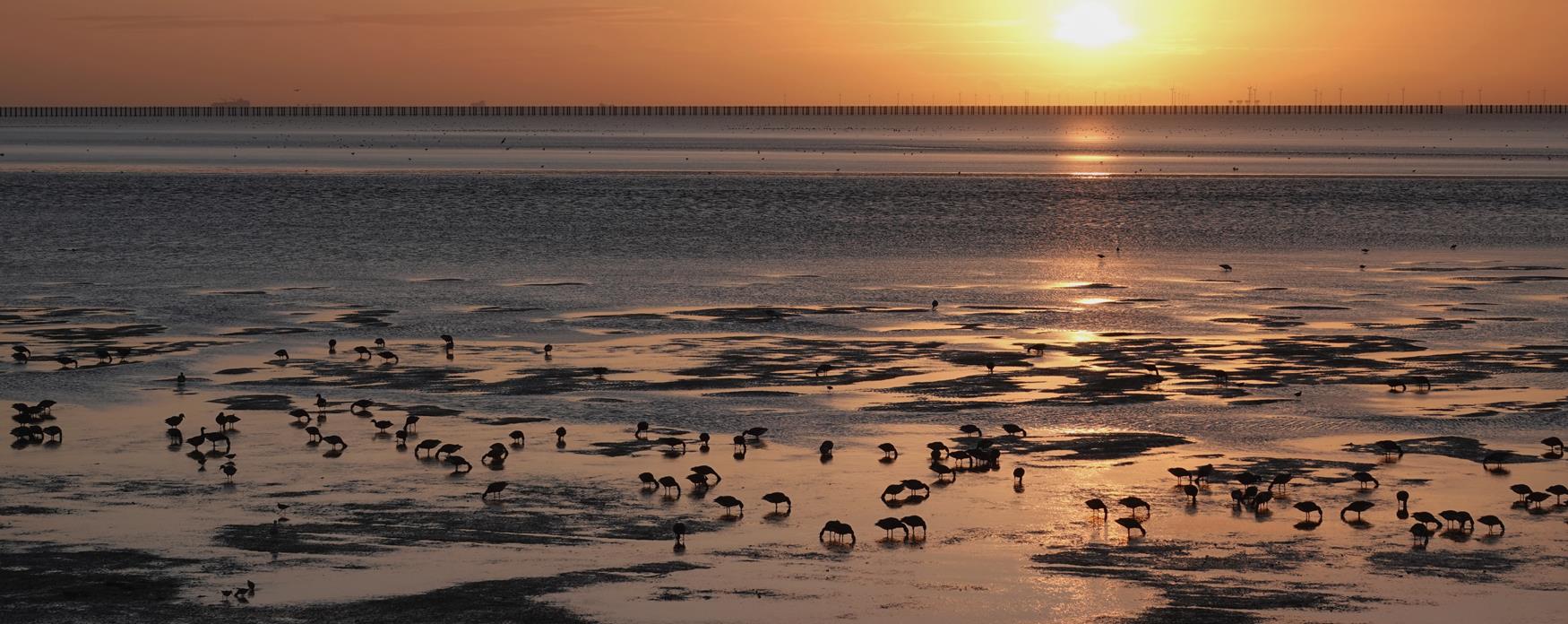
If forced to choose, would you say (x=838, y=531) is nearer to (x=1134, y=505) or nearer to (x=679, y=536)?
(x=679, y=536)

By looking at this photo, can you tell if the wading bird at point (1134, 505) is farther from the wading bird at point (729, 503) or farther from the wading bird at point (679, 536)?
the wading bird at point (679, 536)

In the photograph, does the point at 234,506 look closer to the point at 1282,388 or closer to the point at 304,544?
the point at 304,544

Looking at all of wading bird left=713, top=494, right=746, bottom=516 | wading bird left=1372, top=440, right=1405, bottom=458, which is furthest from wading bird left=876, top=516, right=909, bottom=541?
wading bird left=1372, top=440, right=1405, bottom=458

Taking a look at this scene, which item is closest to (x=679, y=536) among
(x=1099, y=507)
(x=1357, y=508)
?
(x=1099, y=507)

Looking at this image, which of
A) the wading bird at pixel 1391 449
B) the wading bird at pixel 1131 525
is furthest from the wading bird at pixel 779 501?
the wading bird at pixel 1391 449

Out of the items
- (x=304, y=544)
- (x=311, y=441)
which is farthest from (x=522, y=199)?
(x=304, y=544)

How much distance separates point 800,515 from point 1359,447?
23.4ft

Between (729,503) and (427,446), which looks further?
(427,446)

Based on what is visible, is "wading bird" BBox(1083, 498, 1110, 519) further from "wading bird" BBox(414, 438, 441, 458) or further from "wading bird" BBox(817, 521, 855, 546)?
"wading bird" BBox(414, 438, 441, 458)

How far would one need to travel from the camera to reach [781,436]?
21.0m

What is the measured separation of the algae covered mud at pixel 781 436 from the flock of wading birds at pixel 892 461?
7 cm

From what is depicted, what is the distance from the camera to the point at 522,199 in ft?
245

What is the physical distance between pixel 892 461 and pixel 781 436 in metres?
1.96

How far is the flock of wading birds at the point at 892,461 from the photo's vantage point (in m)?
16.2
